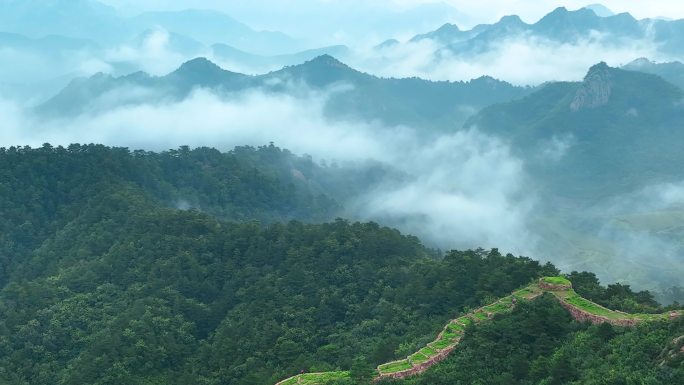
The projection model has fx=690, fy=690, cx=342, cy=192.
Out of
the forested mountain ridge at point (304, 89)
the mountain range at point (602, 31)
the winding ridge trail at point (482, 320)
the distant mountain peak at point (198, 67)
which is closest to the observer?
the winding ridge trail at point (482, 320)

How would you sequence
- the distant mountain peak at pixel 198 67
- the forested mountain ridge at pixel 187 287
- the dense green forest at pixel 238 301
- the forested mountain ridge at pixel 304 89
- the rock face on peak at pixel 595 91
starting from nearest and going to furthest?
1. the dense green forest at pixel 238 301
2. the forested mountain ridge at pixel 187 287
3. the rock face on peak at pixel 595 91
4. the forested mountain ridge at pixel 304 89
5. the distant mountain peak at pixel 198 67

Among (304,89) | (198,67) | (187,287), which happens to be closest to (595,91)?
(304,89)

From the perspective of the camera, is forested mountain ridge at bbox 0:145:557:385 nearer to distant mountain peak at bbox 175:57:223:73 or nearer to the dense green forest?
the dense green forest

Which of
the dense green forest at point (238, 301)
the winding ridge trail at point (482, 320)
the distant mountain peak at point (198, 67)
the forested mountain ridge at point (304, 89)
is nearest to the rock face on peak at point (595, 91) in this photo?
the forested mountain ridge at point (304, 89)

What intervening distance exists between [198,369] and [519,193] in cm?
6960

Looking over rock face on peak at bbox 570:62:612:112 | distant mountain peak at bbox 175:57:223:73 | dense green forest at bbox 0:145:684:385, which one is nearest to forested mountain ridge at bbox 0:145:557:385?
dense green forest at bbox 0:145:684:385

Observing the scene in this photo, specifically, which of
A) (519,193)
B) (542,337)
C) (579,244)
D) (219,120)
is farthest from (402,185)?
(542,337)

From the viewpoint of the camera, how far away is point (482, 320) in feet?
86.5

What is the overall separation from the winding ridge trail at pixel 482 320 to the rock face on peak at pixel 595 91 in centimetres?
8683

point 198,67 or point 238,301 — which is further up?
point 198,67

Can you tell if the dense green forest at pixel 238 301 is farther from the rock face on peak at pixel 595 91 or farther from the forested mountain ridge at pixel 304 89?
the forested mountain ridge at pixel 304 89

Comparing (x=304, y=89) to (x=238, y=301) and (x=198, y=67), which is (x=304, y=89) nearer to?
(x=198, y=67)

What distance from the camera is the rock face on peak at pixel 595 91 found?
107m

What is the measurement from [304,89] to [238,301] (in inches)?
4425
